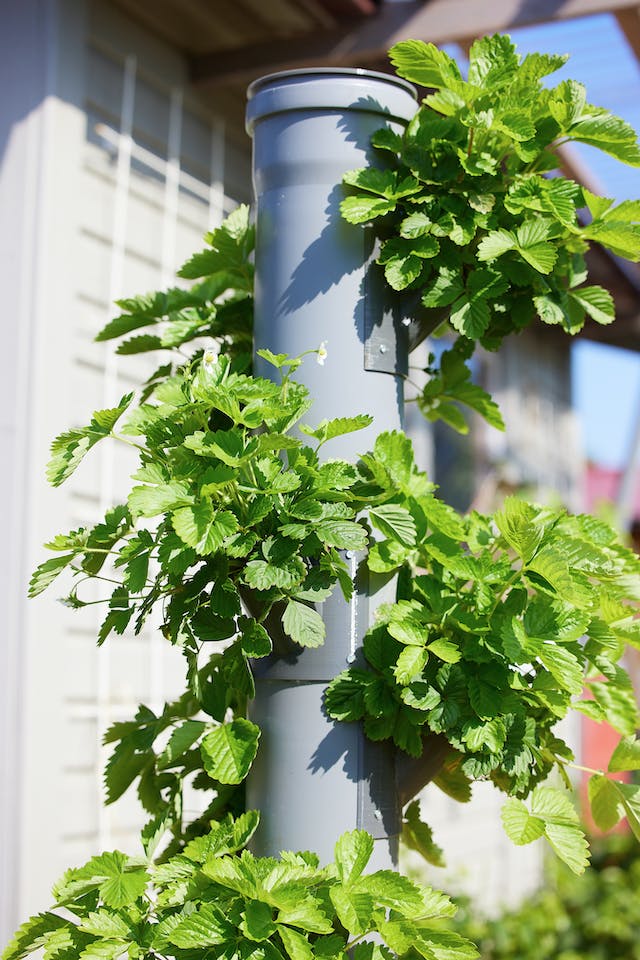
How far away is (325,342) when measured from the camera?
3.69 ft

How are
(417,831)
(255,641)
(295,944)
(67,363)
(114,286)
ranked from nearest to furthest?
(295,944), (255,641), (417,831), (67,363), (114,286)

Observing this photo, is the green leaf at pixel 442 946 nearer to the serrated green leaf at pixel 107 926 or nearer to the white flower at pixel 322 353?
the serrated green leaf at pixel 107 926

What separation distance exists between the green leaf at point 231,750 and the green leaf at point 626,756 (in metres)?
0.38

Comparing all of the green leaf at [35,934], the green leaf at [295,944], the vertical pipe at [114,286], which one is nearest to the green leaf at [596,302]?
the green leaf at [295,944]

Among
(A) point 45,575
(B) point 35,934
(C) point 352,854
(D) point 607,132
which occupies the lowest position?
(B) point 35,934

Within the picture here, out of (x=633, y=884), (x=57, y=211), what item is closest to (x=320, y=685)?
(x=57, y=211)

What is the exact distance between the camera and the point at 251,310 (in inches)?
51.8

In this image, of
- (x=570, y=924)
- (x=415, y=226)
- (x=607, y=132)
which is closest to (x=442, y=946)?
(x=415, y=226)

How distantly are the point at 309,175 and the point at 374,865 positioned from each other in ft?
2.34

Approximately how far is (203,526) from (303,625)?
137mm

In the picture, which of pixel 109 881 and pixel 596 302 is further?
pixel 596 302

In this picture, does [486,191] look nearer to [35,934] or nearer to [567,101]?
[567,101]

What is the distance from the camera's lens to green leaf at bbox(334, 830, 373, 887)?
0.97m

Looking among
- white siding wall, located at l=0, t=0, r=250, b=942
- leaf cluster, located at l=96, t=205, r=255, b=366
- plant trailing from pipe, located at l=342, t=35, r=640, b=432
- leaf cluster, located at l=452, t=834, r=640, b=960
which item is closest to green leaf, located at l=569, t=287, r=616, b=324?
plant trailing from pipe, located at l=342, t=35, r=640, b=432
